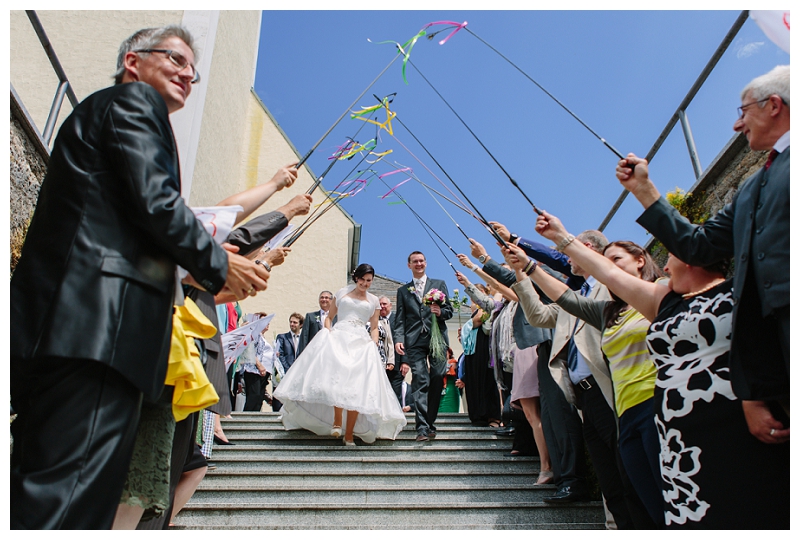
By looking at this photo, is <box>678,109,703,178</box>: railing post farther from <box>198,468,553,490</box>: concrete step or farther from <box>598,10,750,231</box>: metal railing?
<box>198,468,553,490</box>: concrete step

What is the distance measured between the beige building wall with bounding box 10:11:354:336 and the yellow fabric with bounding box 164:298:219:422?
11.4 feet

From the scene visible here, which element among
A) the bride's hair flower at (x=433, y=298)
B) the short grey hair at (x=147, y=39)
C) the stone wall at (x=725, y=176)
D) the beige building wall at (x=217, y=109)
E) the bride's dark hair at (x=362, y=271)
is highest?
the beige building wall at (x=217, y=109)

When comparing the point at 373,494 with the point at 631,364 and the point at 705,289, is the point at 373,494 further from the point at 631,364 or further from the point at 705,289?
the point at 705,289

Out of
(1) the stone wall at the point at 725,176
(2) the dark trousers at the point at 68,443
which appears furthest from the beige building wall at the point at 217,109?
(1) the stone wall at the point at 725,176

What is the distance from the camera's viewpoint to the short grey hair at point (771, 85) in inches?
87.8

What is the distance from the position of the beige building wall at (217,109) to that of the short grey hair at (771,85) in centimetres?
420

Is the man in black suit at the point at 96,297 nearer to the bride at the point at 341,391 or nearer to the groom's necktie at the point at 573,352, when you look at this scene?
the groom's necktie at the point at 573,352

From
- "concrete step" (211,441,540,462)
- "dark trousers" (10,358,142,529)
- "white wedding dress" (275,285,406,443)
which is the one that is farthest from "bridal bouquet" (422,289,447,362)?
"dark trousers" (10,358,142,529)

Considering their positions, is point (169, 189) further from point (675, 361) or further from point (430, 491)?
point (430, 491)

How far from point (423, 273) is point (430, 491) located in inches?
129

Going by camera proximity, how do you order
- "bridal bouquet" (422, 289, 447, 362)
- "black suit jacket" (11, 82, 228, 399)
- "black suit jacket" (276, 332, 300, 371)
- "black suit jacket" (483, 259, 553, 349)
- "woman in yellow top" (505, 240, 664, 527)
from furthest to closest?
"black suit jacket" (276, 332, 300, 371) → "bridal bouquet" (422, 289, 447, 362) → "black suit jacket" (483, 259, 553, 349) → "woman in yellow top" (505, 240, 664, 527) → "black suit jacket" (11, 82, 228, 399)

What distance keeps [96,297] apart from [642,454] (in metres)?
2.62

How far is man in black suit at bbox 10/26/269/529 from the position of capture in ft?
4.88

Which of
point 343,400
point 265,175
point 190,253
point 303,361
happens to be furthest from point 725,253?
point 265,175
